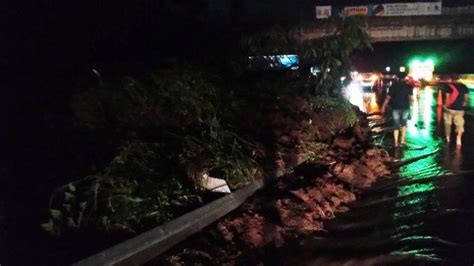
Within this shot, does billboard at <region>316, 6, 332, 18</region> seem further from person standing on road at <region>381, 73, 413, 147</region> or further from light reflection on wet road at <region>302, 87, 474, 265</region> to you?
light reflection on wet road at <region>302, 87, 474, 265</region>

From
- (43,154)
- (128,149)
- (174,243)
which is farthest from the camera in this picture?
(43,154)

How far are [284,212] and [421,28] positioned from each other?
115 ft

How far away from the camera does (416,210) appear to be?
765cm

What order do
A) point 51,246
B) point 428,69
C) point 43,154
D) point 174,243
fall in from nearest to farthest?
point 51,246 → point 174,243 → point 43,154 → point 428,69

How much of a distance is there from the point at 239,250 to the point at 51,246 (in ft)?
7.11

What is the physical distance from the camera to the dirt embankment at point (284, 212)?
19.7 ft

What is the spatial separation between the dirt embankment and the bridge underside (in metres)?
29.8

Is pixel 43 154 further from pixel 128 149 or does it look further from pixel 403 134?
pixel 403 134

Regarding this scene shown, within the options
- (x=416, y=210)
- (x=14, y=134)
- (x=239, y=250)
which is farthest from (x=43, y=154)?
(x=416, y=210)

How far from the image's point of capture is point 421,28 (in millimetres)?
38312

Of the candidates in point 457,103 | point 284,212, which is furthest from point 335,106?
point 284,212

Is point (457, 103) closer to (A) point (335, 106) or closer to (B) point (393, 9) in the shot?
(A) point (335, 106)

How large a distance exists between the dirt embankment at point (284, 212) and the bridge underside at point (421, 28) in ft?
97.8

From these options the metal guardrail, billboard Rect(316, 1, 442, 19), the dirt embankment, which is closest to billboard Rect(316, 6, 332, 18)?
billboard Rect(316, 1, 442, 19)
